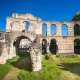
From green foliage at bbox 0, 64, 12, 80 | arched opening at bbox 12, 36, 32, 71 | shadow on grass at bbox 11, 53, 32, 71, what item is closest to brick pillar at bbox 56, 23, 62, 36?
arched opening at bbox 12, 36, 32, 71

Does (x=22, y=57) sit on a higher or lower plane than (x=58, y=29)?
lower

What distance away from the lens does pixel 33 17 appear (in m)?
41.6

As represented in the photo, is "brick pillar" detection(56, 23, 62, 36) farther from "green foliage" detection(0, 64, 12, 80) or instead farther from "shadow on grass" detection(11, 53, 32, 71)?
"green foliage" detection(0, 64, 12, 80)

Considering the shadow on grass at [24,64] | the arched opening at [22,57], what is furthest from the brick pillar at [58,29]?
the shadow on grass at [24,64]

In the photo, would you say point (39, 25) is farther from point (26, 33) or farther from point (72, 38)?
point (26, 33)

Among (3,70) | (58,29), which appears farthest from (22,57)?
(58,29)

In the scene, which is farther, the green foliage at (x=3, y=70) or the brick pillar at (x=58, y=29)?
the brick pillar at (x=58, y=29)

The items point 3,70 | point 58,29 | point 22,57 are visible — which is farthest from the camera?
point 58,29

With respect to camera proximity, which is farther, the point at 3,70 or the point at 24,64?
the point at 24,64

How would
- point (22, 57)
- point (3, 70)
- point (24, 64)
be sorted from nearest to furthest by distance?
point (3, 70)
point (24, 64)
point (22, 57)

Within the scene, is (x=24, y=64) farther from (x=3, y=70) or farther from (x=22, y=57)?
(x=22, y=57)

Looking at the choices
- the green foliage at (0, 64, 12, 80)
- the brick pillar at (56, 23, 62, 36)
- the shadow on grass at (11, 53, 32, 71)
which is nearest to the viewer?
the green foliage at (0, 64, 12, 80)

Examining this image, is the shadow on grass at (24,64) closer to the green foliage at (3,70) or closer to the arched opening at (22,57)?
the arched opening at (22,57)

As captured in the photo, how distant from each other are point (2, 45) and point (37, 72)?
259 inches
